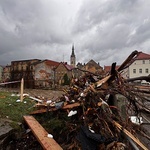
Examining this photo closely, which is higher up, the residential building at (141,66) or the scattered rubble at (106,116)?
the residential building at (141,66)

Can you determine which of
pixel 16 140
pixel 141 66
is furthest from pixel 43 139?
pixel 141 66

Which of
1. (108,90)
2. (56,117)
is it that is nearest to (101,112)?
(108,90)

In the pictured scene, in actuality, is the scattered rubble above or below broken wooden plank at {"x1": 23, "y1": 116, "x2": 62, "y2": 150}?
above

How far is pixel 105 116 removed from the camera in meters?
2.74

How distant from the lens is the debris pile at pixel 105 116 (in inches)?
96.7

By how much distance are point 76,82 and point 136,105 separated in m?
1.59

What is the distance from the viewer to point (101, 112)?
2.79m

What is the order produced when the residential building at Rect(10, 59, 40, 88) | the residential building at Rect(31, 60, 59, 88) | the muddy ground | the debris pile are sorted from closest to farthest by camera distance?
the debris pile < the muddy ground < the residential building at Rect(31, 60, 59, 88) < the residential building at Rect(10, 59, 40, 88)

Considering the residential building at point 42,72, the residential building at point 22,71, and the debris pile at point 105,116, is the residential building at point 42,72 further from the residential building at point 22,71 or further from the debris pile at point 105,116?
the debris pile at point 105,116

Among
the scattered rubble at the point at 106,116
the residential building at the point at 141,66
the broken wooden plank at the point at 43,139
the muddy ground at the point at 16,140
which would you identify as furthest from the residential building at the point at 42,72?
the scattered rubble at the point at 106,116

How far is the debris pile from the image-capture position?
8.06ft

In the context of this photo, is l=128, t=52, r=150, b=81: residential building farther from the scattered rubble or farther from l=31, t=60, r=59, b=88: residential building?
the scattered rubble

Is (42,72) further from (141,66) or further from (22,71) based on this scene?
(141,66)

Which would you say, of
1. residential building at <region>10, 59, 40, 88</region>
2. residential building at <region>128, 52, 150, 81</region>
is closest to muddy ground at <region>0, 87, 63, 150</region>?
residential building at <region>10, 59, 40, 88</region>
